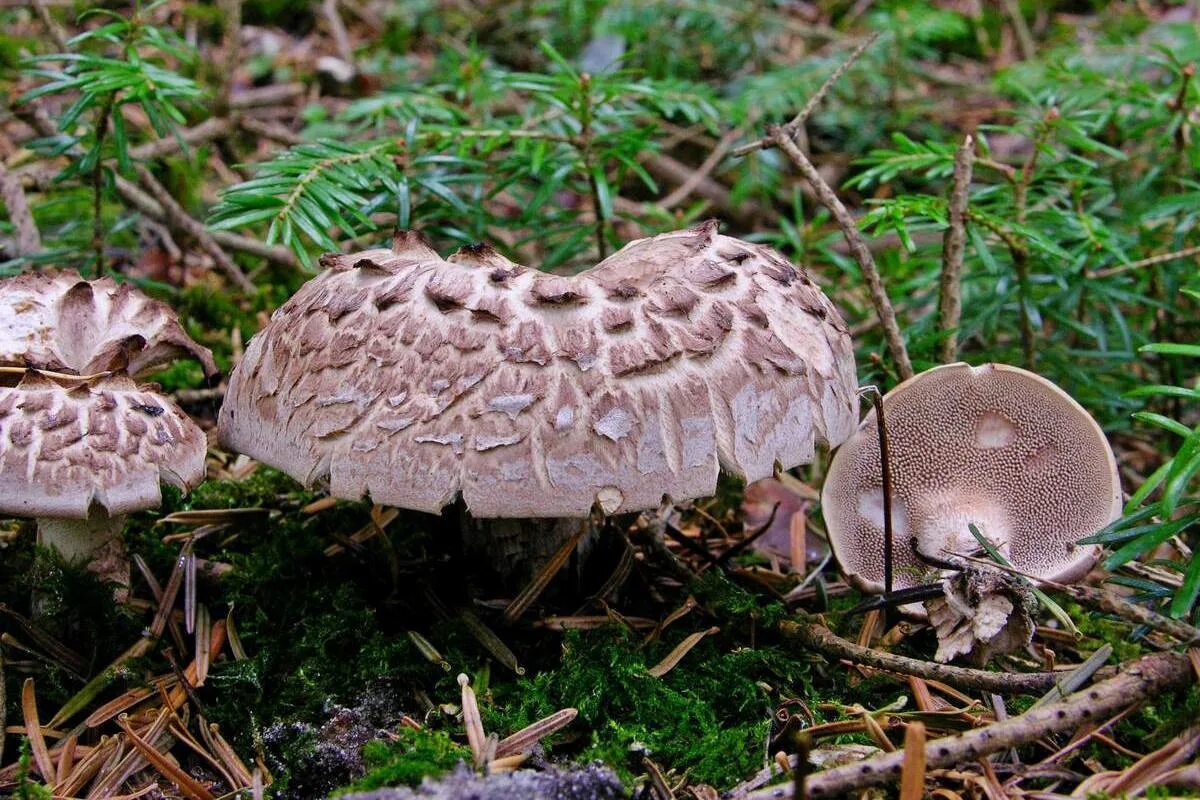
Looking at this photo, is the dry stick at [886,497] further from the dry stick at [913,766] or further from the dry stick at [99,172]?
the dry stick at [99,172]

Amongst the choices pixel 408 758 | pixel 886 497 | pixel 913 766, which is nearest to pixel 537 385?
pixel 408 758

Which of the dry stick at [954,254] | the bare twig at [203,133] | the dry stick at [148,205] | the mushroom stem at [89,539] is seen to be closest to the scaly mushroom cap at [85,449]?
the mushroom stem at [89,539]

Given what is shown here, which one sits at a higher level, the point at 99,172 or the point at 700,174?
the point at 99,172

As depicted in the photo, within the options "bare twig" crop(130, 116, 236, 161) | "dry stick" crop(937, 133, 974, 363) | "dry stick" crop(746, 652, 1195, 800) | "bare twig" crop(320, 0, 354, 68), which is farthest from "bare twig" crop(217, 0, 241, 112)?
"dry stick" crop(746, 652, 1195, 800)

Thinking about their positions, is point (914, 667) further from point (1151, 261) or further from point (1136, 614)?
point (1151, 261)

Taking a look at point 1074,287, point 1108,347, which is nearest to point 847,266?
point 1074,287

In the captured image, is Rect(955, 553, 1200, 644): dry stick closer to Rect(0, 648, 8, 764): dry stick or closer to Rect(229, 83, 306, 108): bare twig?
Rect(0, 648, 8, 764): dry stick

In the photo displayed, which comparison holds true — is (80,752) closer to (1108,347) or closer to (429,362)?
(429,362)
